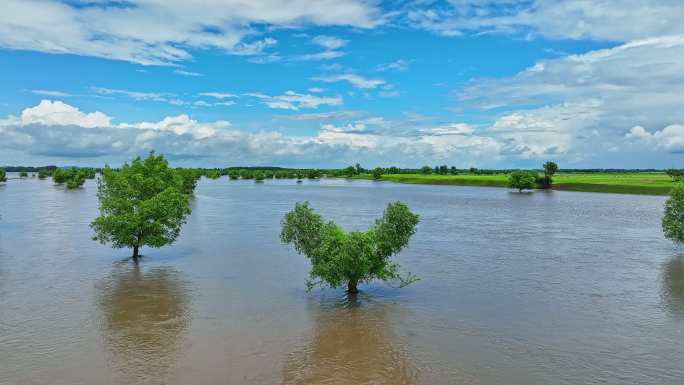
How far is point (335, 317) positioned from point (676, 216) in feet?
118

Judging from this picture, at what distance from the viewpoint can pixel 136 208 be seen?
3975 centimetres

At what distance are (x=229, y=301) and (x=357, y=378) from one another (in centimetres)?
1221

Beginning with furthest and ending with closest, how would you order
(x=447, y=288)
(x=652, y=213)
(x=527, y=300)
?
(x=652, y=213) → (x=447, y=288) → (x=527, y=300)

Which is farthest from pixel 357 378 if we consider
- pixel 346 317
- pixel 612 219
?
Answer: pixel 612 219

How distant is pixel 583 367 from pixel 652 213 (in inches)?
2919

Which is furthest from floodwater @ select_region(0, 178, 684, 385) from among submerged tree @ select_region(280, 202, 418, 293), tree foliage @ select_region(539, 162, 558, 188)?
tree foliage @ select_region(539, 162, 558, 188)

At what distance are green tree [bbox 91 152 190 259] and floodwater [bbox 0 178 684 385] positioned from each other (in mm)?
2214

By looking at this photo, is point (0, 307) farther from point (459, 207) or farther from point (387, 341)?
point (459, 207)

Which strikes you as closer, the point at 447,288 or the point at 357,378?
the point at 357,378

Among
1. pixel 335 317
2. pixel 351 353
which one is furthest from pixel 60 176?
pixel 351 353

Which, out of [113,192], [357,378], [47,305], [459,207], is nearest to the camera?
[357,378]

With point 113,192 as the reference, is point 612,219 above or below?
below

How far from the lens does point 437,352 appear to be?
69.4ft

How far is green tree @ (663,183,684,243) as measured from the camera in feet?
144
